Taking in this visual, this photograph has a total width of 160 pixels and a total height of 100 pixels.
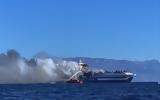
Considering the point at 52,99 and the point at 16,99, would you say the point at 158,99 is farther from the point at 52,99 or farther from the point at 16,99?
the point at 16,99

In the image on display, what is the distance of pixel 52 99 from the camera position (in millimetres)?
84625

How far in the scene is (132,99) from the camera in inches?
3393

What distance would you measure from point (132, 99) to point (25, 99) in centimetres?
1743

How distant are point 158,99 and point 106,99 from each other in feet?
27.8

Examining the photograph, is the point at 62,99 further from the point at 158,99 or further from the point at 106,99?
the point at 158,99

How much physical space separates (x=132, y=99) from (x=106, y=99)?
451cm

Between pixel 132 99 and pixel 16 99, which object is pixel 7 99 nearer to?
pixel 16 99

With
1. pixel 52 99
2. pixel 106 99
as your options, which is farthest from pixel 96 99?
pixel 52 99

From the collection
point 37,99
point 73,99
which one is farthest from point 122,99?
point 37,99

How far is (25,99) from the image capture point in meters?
85.3

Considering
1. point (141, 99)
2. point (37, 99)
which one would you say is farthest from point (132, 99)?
point (37, 99)

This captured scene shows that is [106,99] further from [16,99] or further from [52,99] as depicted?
[16,99]

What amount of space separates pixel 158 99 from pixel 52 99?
676 inches

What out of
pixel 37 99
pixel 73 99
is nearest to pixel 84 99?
pixel 73 99
